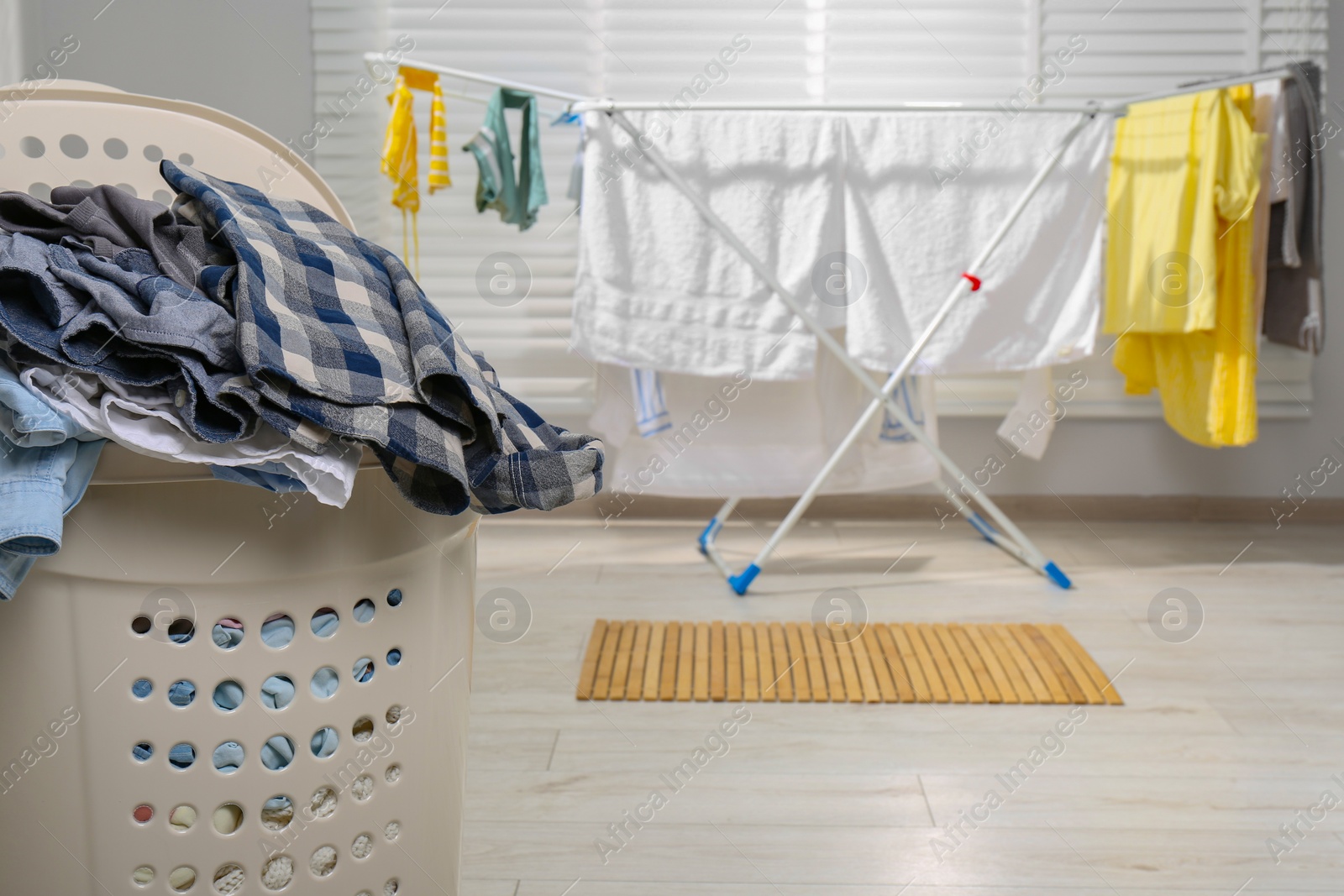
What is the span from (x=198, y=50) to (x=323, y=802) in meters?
2.01

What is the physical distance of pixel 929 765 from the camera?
3.92ft

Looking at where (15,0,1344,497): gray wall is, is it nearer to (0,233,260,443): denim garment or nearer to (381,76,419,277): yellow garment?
(381,76,419,277): yellow garment

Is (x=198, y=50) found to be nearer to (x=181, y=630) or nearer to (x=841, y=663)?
(x=841, y=663)

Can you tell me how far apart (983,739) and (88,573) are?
1.06 metres

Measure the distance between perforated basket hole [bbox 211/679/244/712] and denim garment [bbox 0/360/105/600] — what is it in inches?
4.5

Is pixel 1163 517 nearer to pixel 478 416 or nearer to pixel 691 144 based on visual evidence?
pixel 691 144

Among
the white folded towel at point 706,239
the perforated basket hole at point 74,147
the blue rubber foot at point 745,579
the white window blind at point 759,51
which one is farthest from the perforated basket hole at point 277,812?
the white window blind at point 759,51

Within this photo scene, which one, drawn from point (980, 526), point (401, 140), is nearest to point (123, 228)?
point (401, 140)

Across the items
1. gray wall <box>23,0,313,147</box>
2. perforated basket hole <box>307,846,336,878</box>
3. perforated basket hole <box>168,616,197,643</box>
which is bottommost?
perforated basket hole <box>307,846,336,878</box>

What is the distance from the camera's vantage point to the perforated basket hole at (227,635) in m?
0.55

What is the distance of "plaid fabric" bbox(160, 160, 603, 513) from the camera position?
52 cm

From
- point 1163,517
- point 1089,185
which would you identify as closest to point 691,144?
point 1089,185

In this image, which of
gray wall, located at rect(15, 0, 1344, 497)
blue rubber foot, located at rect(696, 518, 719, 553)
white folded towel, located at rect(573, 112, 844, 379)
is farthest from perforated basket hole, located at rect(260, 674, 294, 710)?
gray wall, located at rect(15, 0, 1344, 497)

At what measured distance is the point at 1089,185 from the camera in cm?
173
